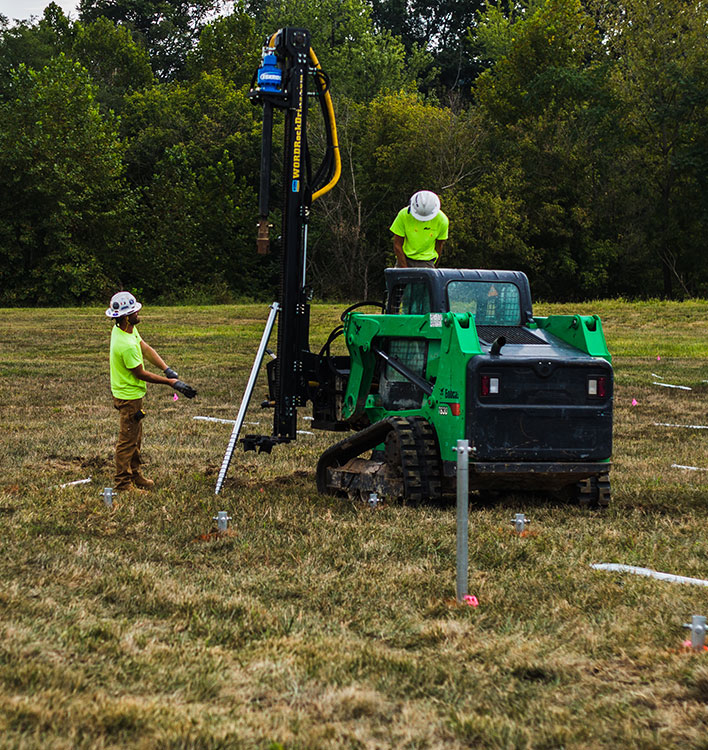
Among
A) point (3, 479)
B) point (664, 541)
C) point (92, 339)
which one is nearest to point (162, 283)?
point (92, 339)

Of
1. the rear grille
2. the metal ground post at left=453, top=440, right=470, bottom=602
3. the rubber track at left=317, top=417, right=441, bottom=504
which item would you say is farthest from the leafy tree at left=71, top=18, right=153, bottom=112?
the metal ground post at left=453, top=440, right=470, bottom=602

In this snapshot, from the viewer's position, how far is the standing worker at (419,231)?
10.4 m

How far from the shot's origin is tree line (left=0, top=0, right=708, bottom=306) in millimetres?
51562

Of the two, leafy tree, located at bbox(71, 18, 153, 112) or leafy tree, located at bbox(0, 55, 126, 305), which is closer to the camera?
leafy tree, located at bbox(0, 55, 126, 305)

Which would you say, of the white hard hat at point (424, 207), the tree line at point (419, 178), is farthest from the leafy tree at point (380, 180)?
the white hard hat at point (424, 207)

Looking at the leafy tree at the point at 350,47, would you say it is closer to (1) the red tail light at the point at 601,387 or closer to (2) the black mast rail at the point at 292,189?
(2) the black mast rail at the point at 292,189

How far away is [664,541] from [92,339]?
24364 mm

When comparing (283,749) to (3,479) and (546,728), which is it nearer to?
(546,728)

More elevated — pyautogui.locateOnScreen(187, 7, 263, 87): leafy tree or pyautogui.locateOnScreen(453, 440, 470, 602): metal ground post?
pyautogui.locateOnScreen(187, 7, 263, 87): leafy tree

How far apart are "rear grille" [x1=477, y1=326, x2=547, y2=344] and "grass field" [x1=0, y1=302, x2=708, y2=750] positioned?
53.5 inches

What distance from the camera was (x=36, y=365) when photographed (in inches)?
938

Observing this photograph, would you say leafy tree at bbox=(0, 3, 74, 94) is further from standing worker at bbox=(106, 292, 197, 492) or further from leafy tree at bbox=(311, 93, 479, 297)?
standing worker at bbox=(106, 292, 197, 492)

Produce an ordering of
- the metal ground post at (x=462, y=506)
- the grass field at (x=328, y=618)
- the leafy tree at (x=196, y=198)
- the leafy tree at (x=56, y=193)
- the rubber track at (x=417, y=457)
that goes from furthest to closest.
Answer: the leafy tree at (x=196, y=198)
the leafy tree at (x=56, y=193)
the rubber track at (x=417, y=457)
the metal ground post at (x=462, y=506)
the grass field at (x=328, y=618)

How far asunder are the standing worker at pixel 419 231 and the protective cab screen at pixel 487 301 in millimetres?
879
